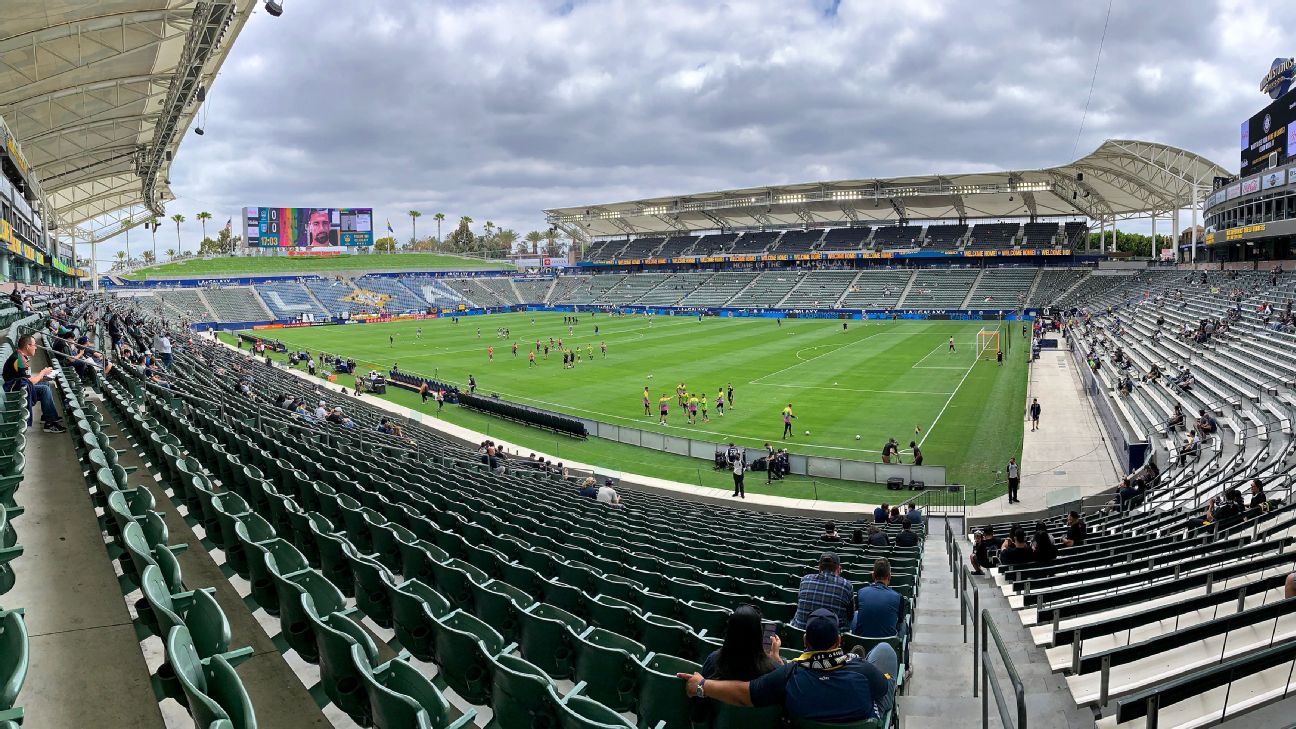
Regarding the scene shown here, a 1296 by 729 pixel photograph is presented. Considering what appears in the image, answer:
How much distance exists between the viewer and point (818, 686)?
422 centimetres

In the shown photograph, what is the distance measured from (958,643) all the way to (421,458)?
11544 mm

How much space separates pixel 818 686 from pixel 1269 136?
187 ft

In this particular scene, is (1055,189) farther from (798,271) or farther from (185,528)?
(185,528)

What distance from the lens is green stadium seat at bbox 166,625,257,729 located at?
2.92 meters

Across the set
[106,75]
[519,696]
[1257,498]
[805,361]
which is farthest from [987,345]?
[519,696]

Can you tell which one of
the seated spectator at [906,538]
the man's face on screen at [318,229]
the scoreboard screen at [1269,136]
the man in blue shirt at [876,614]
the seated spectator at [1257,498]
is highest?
the man's face on screen at [318,229]

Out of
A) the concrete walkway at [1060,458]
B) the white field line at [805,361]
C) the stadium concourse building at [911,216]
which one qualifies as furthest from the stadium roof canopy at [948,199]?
the concrete walkway at [1060,458]

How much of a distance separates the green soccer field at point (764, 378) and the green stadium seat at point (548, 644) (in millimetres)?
19181

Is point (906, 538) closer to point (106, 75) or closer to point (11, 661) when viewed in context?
point (11, 661)

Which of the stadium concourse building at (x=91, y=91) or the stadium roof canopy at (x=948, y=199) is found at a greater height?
the stadium roof canopy at (x=948, y=199)

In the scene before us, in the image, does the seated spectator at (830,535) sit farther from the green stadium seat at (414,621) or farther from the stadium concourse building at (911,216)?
the stadium concourse building at (911,216)

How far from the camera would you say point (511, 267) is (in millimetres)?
132125

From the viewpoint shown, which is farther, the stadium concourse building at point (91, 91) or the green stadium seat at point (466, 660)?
the stadium concourse building at point (91, 91)

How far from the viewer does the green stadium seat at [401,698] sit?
352 centimetres
